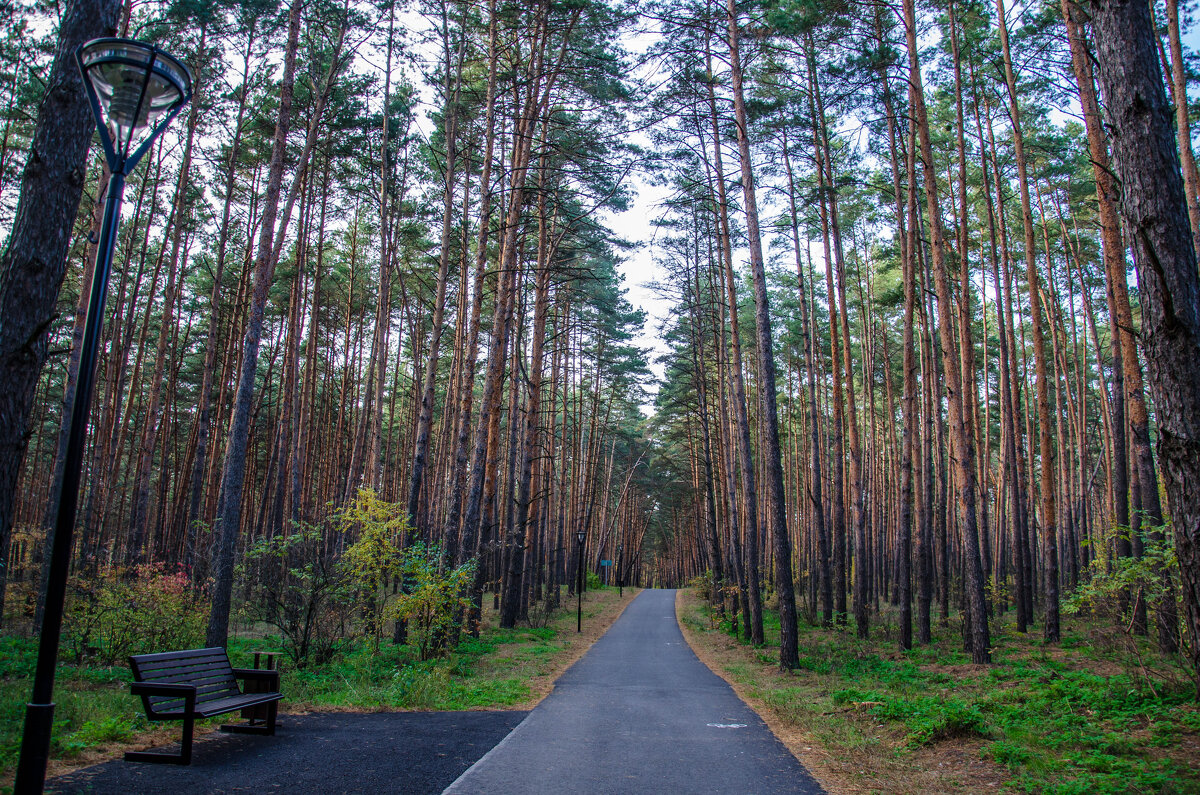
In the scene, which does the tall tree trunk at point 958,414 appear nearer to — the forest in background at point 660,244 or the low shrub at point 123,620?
the forest in background at point 660,244

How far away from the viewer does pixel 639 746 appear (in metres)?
5.93

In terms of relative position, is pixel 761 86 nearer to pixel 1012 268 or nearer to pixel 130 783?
pixel 1012 268

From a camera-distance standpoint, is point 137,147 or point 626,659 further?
point 626,659

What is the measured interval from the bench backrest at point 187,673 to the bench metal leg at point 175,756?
0.29m

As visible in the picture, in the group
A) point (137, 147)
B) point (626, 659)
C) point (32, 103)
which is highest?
point (32, 103)

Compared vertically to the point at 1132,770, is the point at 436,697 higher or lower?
lower

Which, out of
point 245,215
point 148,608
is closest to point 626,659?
point 148,608

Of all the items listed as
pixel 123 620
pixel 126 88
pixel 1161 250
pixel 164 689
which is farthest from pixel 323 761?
pixel 1161 250

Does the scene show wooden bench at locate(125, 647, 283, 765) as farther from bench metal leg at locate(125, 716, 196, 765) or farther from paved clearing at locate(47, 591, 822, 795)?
paved clearing at locate(47, 591, 822, 795)

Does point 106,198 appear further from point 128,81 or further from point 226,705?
point 226,705

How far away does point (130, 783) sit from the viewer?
432 cm

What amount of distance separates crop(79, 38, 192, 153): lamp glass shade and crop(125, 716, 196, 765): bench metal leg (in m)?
4.35

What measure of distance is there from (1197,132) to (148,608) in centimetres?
2001

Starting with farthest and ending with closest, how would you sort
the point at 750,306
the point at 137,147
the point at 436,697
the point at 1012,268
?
1. the point at 750,306
2. the point at 1012,268
3. the point at 436,697
4. the point at 137,147
